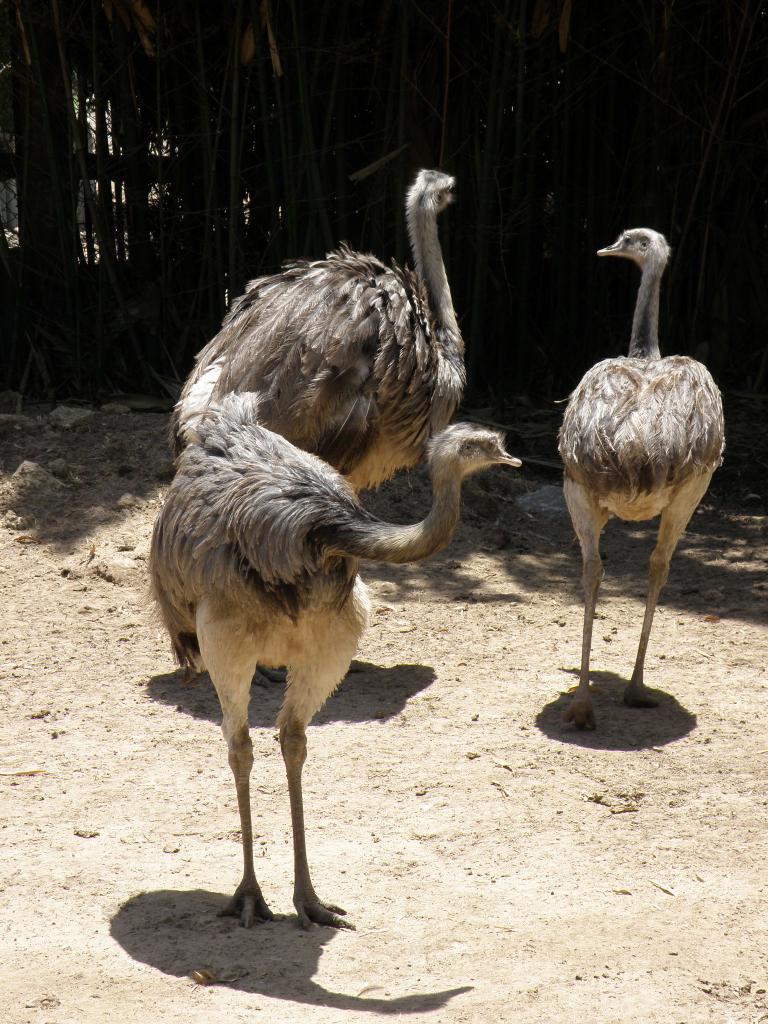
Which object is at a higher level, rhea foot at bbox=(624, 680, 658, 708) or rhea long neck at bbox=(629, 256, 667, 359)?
rhea long neck at bbox=(629, 256, 667, 359)

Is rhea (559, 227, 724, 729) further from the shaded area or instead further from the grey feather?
the shaded area

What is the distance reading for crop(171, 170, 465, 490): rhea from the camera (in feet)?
17.1

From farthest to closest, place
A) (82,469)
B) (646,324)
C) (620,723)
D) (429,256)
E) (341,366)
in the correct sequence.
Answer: (82,469)
(429,256)
(646,324)
(341,366)
(620,723)

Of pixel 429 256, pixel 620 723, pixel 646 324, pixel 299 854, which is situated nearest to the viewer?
pixel 299 854

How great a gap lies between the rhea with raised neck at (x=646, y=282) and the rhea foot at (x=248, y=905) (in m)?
3.25

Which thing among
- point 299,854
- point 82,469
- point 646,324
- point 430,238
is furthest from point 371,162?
point 299,854

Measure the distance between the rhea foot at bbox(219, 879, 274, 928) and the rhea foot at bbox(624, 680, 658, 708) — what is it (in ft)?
6.68

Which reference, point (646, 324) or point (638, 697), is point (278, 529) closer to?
point (638, 697)

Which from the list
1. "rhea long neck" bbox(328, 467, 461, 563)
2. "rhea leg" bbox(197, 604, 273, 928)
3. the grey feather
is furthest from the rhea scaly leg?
"rhea long neck" bbox(328, 467, 461, 563)

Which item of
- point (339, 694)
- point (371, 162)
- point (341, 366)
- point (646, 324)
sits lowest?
point (339, 694)

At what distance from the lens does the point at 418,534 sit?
3.36 metres

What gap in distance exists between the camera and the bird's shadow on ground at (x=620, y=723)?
16.0 ft

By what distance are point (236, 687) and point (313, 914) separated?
648 millimetres

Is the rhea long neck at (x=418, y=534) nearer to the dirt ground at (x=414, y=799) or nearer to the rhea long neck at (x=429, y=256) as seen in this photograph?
the dirt ground at (x=414, y=799)
